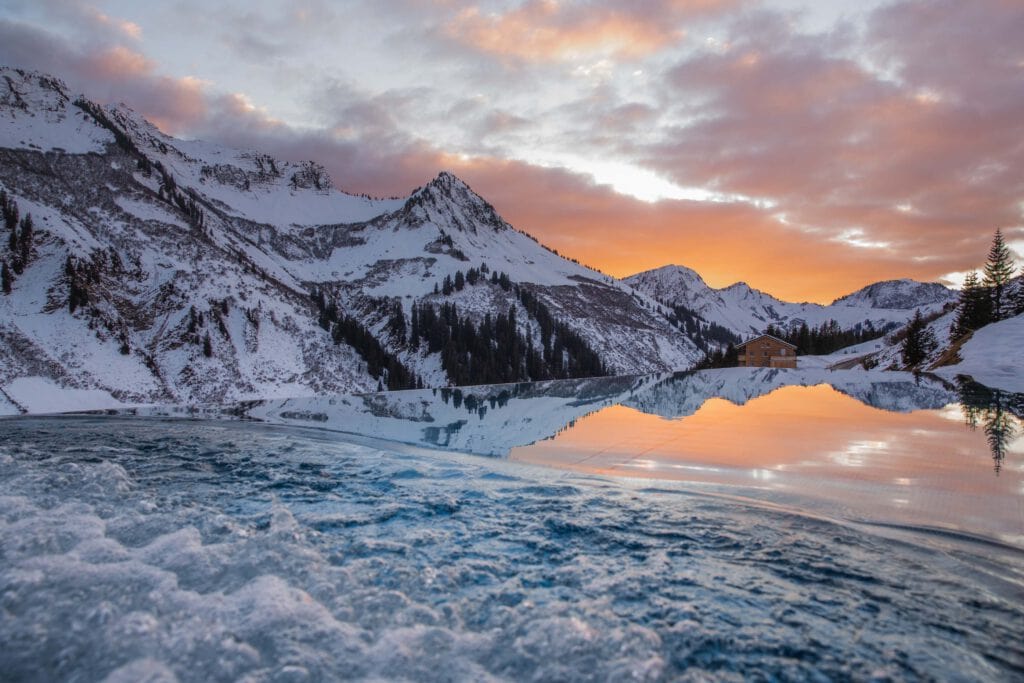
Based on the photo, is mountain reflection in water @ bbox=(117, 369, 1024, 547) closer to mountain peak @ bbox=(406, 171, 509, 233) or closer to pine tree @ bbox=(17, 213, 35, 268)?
pine tree @ bbox=(17, 213, 35, 268)

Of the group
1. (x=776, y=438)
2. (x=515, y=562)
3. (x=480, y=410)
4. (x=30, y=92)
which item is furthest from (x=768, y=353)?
(x=30, y=92)

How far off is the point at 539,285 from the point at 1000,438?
447ft

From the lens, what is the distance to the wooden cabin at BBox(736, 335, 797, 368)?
56.4 m

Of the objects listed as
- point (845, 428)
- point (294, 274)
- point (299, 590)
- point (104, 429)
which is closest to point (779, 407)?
point (845, 428)

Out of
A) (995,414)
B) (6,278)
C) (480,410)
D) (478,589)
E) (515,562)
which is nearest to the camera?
(478,589)

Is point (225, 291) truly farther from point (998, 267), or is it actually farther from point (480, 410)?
point (998, 267)

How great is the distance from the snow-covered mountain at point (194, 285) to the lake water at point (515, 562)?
40.0 meters

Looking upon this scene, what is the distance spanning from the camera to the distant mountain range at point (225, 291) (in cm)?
4378

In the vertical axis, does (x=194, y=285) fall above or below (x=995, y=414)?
above

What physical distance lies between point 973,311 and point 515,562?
182ft

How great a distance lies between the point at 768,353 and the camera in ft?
193

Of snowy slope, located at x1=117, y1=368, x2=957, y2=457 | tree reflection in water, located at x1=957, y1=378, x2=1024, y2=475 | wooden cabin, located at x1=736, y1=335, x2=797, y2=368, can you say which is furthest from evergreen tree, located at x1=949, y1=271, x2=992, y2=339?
tree reflection in water, located at x1=957, y1=378, x2=1024, y2=475

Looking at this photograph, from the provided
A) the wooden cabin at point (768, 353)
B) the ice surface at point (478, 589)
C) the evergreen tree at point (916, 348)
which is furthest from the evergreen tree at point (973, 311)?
the ice surface at point (478, 589)

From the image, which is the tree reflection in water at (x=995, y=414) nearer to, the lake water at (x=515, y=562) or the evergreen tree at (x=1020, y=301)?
the lake water at (x=515, y=562)
